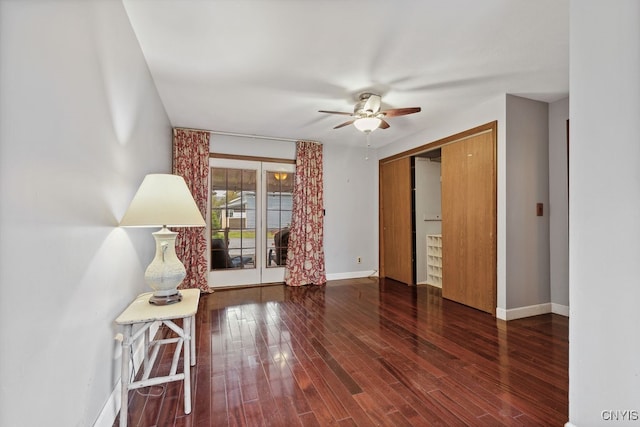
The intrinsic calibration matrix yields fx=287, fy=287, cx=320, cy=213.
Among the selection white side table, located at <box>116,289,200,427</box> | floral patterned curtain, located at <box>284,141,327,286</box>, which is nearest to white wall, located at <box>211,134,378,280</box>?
floral patterned curtain, located at <box>284,141,327,286</box>

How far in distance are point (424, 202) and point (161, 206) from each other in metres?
4.36

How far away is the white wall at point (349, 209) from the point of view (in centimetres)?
541

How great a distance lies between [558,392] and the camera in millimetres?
1907

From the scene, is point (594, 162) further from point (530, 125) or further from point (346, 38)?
point (530, 125)

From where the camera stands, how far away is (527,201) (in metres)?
3.37

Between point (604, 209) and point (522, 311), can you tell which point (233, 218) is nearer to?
point (522, 311)

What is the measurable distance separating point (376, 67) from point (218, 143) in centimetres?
304

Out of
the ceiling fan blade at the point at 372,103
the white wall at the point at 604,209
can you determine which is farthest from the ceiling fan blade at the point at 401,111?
the white wall at the point at 604,209

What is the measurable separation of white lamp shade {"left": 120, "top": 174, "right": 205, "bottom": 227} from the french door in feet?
9.76

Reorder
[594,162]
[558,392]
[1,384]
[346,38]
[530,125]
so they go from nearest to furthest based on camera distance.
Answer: [1,384], [594,162], [558,392], [346,38], [530,125]

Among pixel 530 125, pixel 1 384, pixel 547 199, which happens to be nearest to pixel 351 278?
pixel 547 199

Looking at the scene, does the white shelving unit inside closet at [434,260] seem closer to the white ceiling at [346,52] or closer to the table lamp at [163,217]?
the white ceiling at [346,52]

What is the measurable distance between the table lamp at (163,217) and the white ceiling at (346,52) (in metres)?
1.16

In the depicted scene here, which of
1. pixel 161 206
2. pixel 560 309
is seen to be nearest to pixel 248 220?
pixel 161 206
